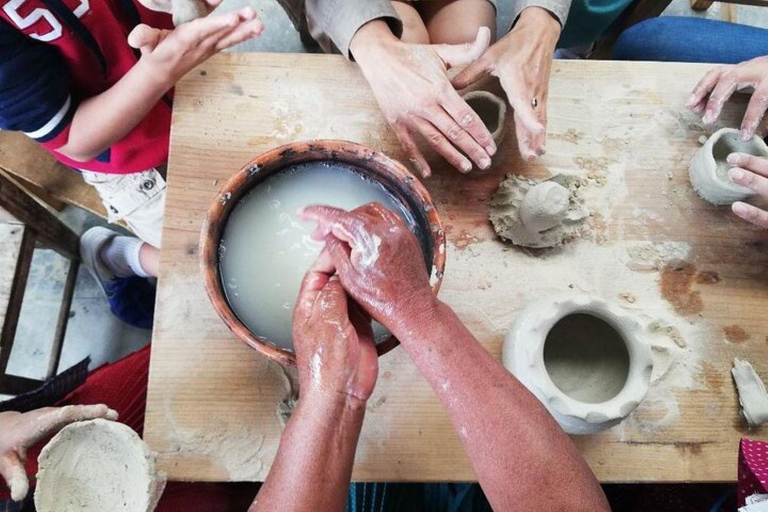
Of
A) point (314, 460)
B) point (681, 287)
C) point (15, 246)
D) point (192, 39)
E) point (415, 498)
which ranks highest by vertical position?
point (192, 39)

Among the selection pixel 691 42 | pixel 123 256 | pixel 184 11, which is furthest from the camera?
pixel 123 256

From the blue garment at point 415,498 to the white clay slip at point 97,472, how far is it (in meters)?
0.47

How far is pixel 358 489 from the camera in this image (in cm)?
119

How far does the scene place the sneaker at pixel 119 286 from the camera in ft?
5.32

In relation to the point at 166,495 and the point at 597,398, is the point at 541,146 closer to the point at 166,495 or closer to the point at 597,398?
the point at 597,398

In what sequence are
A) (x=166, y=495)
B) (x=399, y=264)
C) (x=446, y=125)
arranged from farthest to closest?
(x=166, y=495) < (x=446, y=125) < (x=399, y=264)

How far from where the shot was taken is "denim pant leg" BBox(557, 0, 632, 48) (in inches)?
53.3

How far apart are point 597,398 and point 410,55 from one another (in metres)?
0.63

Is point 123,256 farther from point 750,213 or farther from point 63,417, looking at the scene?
point 750,213

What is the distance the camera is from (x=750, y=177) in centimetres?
89

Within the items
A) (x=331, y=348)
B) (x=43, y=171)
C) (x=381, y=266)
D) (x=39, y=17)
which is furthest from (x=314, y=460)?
(x=43, y=171)

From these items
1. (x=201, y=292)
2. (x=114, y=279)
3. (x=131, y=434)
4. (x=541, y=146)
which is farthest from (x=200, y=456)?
(x=114, y=279)

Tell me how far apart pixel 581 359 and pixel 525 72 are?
489 millimetres

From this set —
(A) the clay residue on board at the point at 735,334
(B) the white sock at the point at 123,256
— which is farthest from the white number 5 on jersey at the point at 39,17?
(A) the clay residue on board at the point at 735,334
